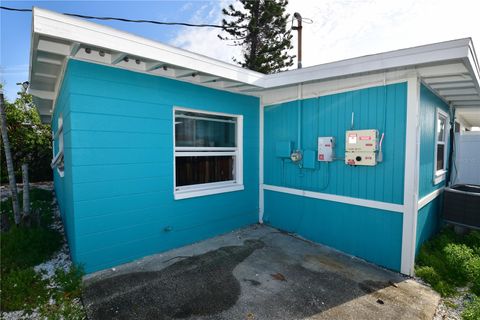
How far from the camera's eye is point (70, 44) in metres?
2.52

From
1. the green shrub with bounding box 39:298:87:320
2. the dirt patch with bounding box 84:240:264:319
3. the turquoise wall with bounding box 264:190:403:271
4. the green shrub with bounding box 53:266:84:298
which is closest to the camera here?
the green shrub with bounding box 39:298:87:320

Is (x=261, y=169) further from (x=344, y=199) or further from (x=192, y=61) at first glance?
(x=192, y=61)

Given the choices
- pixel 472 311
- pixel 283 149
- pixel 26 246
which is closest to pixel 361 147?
pixel 283 149

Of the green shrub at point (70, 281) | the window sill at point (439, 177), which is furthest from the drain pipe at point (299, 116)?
the green shrub at point (70, 281)

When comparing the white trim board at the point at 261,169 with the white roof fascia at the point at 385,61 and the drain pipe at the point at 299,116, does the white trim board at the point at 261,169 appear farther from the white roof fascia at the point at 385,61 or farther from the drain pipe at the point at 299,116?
the white roof fascia at the point at 385,61

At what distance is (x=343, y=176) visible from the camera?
3494 mm

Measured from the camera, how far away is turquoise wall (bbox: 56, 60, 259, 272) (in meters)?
2.71

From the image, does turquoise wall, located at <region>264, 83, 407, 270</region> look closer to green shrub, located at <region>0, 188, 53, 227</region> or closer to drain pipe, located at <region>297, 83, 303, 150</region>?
drain pipe, located at <region>297, 83, 303, 150</region>

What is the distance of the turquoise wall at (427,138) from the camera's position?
3.20 metres

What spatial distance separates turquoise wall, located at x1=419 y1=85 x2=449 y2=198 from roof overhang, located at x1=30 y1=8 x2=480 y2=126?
17 cm

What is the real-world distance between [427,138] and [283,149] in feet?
6.75

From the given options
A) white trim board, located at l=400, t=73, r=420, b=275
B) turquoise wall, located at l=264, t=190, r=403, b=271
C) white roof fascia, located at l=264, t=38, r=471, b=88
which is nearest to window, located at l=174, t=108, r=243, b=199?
turquoise wall, located at l=264, t=190, r=403, b=271

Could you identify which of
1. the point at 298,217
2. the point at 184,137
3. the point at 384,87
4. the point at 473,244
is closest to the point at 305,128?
the point at 384,87

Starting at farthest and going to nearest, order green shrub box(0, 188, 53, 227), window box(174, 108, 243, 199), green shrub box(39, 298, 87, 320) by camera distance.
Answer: green shrub box(0, 188, 53, 227), window box(174, 108, 243, 199), green shrub box(39, 298, 87, 320)
